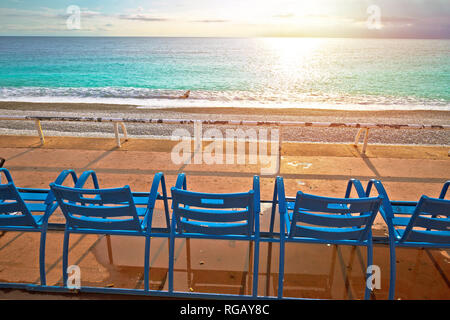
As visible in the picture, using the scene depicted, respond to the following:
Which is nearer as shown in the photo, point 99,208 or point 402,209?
point 99,208

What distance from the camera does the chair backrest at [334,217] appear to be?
218 cm

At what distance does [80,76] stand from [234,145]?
36.9 metres

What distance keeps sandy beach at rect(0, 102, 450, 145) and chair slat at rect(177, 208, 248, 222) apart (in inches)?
304

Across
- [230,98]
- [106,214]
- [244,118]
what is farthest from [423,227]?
[230,98]

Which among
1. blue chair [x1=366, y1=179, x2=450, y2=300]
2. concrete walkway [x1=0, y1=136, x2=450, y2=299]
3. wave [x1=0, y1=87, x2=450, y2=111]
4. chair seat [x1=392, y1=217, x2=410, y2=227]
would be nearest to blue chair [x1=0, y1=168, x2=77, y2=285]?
concrete walkway [x1=0, y1=136, x2=450, y2=299]

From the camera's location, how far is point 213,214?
2.35 m

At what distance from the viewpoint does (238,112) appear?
17141 millimetres

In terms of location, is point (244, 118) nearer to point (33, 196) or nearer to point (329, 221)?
point (33, 196)

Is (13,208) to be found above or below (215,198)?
below

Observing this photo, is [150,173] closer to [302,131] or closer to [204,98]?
[302,131]

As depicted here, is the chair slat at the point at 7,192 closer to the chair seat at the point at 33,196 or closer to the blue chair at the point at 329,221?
the chair seat at the point at 33,196

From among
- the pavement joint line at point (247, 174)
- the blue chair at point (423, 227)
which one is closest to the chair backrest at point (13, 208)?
the pavement joint line at point (247, 174)

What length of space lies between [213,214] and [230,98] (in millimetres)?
22687
